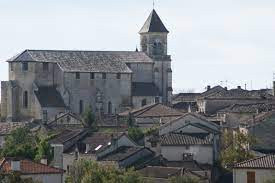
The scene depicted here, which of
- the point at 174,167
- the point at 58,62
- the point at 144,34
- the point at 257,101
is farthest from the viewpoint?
the point at 144,34

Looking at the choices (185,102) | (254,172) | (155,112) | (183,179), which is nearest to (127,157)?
(183,179)

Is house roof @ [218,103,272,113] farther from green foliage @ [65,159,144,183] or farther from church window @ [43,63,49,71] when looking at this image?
green foliage @ [65,159,144,183]

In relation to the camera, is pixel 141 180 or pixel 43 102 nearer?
pixel 141 180

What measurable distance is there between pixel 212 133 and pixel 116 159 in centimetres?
1073

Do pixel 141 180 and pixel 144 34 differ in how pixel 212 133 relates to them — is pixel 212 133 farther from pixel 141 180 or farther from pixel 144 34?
pixel 144 34

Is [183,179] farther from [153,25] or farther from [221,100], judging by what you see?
[153,25]

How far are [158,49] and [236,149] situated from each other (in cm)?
5113

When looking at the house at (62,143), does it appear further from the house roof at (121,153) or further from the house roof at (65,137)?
the house roof at (121,153)

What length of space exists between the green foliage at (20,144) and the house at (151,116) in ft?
28.6

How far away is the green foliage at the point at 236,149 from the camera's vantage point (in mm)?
74894

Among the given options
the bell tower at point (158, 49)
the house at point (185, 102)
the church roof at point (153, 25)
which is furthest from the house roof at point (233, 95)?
the church roof at point (153, 25)

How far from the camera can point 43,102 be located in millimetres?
113938

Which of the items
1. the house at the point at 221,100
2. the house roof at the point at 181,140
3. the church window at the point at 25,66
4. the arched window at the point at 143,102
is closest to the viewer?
the house roof at the point at 181,140

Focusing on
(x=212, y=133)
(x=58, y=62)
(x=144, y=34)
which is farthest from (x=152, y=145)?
(x=144, y=34)
